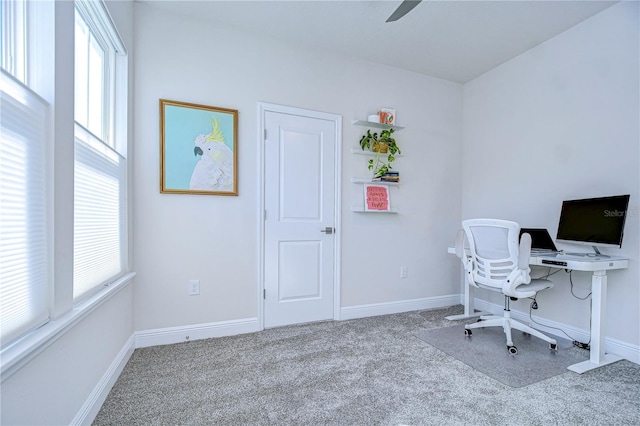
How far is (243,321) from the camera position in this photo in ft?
8.90

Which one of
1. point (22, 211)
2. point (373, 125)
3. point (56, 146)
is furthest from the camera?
point (373, 125)

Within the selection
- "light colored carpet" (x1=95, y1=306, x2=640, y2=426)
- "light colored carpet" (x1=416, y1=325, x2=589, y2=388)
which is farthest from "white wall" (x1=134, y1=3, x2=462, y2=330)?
"light colored carpet" (x1=416, y1=325, x2=589, y2=388)

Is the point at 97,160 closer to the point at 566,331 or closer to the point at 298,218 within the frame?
the point at 298,218

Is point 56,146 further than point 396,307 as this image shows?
No

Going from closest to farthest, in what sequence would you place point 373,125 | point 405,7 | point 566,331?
point 405,7 → point 566,331 → point 373,125

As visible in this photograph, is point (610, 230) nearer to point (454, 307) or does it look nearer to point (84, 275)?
point (454, 307)

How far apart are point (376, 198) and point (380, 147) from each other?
1.80 feet

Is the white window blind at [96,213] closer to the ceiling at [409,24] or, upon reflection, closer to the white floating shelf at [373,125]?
the ceiling at [409,24]

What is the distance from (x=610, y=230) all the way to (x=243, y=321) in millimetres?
2993

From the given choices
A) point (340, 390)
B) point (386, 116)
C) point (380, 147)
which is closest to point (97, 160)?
point (340, 390)

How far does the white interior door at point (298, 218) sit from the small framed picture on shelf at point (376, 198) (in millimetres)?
383

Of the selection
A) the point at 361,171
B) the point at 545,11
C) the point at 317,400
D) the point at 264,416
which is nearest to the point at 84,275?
the point at 264,416

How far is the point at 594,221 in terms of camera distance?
7.61ft

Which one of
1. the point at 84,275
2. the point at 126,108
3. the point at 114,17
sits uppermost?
the point at 114,17
